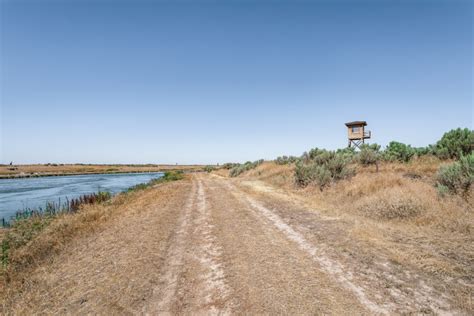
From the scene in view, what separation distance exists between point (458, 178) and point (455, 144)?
8.93 m

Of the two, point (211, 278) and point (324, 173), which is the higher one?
point (324, 173)

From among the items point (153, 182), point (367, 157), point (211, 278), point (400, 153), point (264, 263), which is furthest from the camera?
point (153, 182)

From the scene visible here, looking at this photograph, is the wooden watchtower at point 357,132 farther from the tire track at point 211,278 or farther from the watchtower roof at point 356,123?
the tire track at point 211,278

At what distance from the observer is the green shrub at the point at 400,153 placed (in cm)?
1948

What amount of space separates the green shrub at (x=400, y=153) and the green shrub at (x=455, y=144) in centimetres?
258

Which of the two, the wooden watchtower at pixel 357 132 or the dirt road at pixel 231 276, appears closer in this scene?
the dirt road at pixel 231 276

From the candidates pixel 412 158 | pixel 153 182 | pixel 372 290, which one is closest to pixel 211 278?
pixel 372 290

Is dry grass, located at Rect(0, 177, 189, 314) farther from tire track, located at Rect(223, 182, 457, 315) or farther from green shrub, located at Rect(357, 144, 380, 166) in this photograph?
green shrub, located at Rect(357, 144, 380, 166)

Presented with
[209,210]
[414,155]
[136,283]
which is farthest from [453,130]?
[136,283]

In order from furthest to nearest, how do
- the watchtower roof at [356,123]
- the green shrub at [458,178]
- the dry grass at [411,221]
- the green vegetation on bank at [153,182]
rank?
the watchtower roof at [356,123] < the green vegetation on bank at [153,182] < the green shrub at [458,178] < the dry grass at [411,221]

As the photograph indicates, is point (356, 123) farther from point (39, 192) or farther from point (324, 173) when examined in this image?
point (39, 192)

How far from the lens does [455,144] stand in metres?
15.2

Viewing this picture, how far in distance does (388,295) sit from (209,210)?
25.6 feet

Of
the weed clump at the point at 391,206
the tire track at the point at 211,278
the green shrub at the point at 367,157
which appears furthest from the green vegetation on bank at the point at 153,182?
the weed clump at the point at 391,206
